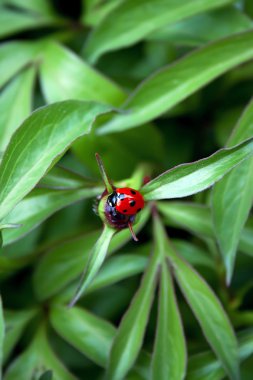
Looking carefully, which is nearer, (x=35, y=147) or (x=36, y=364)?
(x=35, y=147)

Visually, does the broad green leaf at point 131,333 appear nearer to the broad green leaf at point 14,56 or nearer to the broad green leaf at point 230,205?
the broad green leaf at point 230,205

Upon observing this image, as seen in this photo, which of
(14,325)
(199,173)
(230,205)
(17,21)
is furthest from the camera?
(17,21)

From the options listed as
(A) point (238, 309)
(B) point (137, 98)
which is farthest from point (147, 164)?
(A) point (238, 309)

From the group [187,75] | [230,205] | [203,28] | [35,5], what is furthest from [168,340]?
[35,5]

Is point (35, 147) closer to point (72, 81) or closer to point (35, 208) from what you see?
point (35, 208)

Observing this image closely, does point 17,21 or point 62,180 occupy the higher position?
point 17,21

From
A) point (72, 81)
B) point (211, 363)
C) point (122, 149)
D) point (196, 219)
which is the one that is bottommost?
point (211, 363)

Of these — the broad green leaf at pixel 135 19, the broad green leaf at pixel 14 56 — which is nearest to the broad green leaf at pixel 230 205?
the broad green leaf at pixel 135 19
